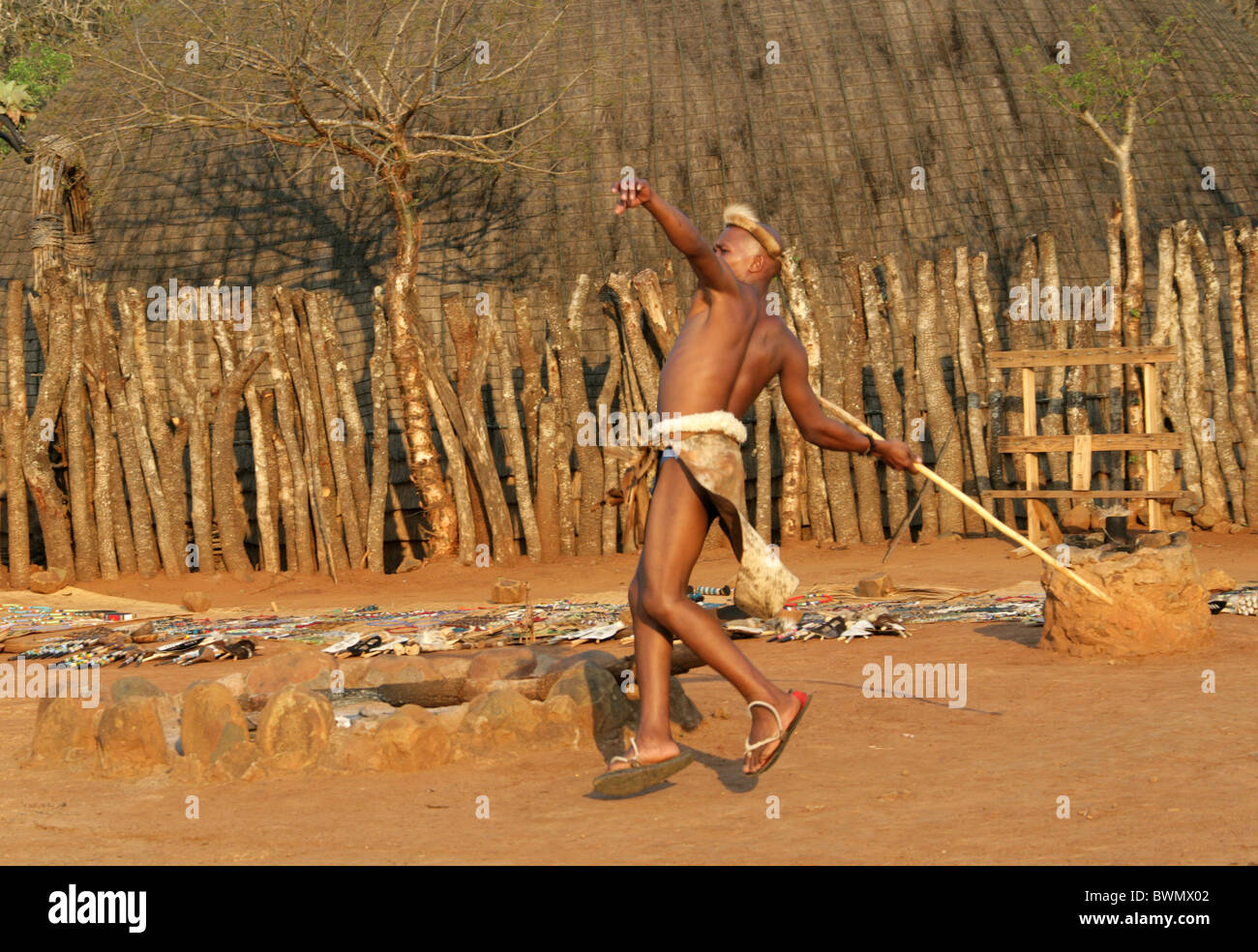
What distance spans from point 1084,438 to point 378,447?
574cm

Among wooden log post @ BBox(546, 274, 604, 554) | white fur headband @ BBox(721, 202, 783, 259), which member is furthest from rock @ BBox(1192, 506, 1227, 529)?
white fur headband @ BBox(721, 202, 783, 259)

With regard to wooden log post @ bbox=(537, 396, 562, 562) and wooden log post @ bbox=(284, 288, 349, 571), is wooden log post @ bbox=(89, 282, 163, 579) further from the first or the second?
wooden log post @ bbox=(537, 396, 562, 562)

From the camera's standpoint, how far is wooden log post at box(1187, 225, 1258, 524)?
10.6m

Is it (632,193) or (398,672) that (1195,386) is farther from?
(632,193)

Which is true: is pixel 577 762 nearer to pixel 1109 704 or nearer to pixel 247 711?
pixel 247 711

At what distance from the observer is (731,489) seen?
157 inches

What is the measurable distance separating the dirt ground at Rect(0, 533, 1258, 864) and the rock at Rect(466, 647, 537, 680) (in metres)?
0.76

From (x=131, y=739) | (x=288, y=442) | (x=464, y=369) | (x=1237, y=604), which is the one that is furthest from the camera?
(x=464, y=369)

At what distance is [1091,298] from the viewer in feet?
36.4

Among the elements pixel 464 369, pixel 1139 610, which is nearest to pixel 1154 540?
pixel 1139 610

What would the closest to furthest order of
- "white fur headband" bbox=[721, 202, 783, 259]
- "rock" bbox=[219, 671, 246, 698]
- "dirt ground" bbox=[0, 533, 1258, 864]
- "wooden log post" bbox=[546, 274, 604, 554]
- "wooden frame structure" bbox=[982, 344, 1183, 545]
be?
1. "dirt ground" bbox=[0, 533, 1258, 864]
2. "white fur headband" bbox=[721, 202, 783, 259]
3. "rock" bbox=[219, 671, 246, 698]
4. "wooden frame structure" bbox=[982, 344, 1183, 545]
5. "wooden log post" bbox=[546, 274, 604, 554]

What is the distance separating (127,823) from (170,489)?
24.5 feet

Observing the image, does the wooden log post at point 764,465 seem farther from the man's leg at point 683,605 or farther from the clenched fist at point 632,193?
the clenched fist at point 632,193

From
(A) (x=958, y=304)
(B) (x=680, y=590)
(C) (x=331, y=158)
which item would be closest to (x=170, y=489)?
(C) (x=331, y=158)
